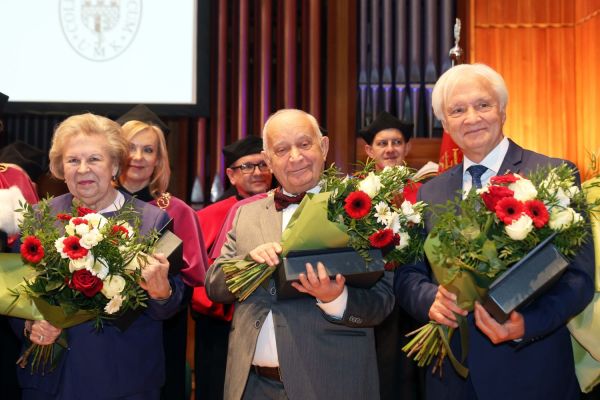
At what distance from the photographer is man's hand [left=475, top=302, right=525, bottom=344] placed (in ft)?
7.56

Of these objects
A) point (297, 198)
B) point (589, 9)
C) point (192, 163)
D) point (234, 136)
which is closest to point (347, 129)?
point (234, 136)

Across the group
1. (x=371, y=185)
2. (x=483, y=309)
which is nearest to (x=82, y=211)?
(x=371, y=185)

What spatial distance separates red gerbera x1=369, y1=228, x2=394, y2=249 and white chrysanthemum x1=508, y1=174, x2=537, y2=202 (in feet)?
1.44

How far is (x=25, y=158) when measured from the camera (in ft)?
17.4

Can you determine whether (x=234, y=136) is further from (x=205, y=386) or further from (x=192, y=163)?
(x=205, y=386)

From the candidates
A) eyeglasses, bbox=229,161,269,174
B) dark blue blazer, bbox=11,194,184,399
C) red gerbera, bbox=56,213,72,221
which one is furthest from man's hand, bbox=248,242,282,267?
eyeglasses, bbox=229,161,269,174

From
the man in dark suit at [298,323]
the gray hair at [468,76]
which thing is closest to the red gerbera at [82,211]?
the man in dark suit at [298,323]

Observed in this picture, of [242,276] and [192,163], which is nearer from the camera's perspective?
[242,276]

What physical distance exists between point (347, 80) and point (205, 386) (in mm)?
3215

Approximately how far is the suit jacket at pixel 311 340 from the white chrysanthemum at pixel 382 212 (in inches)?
12.4

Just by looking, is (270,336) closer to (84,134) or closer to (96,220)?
(96,220)

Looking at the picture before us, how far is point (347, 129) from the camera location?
662 cm

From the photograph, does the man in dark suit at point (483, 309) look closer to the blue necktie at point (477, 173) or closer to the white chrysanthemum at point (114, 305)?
the blue necktie at point (477, 173)

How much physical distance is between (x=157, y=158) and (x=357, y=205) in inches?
69.6
